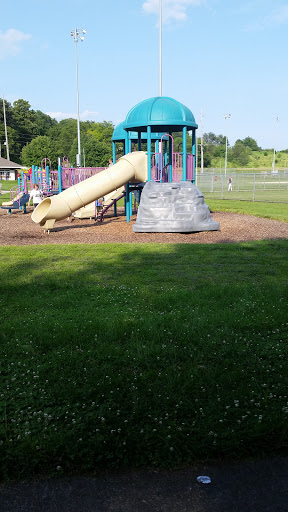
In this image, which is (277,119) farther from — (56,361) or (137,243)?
(56,361)

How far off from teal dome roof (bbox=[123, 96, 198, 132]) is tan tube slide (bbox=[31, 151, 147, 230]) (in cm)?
133

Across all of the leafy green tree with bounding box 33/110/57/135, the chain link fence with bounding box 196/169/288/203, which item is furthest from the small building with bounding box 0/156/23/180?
the chain link fence with bounding box 196/169/288/203

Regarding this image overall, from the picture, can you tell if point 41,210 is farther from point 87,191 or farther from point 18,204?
point 18,204

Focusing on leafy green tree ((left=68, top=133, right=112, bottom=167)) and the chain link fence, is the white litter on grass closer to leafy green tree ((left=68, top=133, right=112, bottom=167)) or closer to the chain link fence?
the chain link fence

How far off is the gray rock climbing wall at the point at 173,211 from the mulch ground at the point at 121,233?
9.7 inches

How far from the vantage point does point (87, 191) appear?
623 inches

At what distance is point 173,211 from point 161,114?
15.1 feet

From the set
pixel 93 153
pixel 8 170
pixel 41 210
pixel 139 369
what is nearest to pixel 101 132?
pixel 93 153

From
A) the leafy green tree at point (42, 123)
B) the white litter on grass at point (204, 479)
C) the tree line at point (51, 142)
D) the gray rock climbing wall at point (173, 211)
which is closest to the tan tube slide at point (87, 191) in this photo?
the gray rock climbing wall at point (173, 211)

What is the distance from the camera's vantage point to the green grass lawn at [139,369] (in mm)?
3441

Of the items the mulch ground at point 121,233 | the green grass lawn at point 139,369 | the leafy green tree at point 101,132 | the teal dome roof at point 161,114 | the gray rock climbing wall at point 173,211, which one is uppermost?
the leafy green tree at point 101,132

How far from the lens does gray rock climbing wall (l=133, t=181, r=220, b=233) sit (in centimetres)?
1497

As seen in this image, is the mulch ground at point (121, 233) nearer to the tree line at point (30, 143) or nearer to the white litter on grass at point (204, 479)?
the white litter on grass at point (204, 479)

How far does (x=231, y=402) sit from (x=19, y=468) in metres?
1.86
